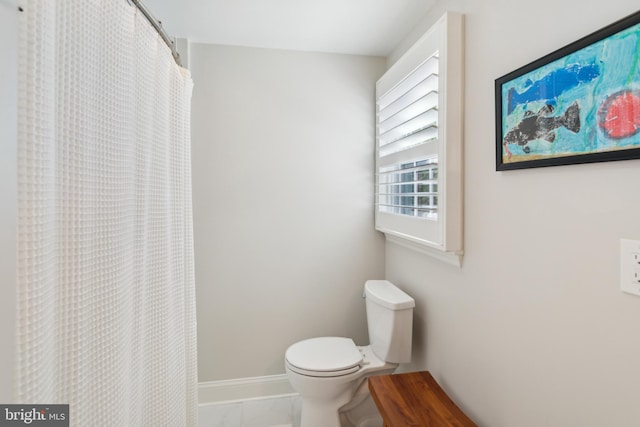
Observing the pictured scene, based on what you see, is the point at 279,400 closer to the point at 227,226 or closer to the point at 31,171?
the point at 227,226

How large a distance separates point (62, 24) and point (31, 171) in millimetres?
340

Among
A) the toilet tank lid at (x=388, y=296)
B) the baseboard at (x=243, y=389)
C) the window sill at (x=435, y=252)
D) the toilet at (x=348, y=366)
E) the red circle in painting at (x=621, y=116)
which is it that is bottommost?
the baseboard at (x=243, y=389)

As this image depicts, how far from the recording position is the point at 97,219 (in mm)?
772

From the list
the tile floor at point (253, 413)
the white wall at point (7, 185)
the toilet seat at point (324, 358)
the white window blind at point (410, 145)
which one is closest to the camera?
the white wall at point (7, 185)

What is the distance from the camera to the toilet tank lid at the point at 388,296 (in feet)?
5.34

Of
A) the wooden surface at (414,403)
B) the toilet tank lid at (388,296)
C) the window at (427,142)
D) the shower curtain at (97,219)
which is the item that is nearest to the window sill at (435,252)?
the window at (427,142)

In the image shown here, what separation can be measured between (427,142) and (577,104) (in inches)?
27.6

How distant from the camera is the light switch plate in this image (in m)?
0.72

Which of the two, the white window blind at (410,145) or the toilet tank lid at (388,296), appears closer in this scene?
the white window blind at (410,145)

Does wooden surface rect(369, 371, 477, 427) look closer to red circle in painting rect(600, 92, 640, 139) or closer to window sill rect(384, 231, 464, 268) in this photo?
window sill rect(384, 231, 464, 268)

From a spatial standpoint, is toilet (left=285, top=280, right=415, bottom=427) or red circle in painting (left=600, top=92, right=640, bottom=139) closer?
red circle in painting (left=600, top=92, right=640, bottom=139)

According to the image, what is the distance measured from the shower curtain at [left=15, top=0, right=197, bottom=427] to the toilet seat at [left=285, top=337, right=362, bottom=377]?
60cm

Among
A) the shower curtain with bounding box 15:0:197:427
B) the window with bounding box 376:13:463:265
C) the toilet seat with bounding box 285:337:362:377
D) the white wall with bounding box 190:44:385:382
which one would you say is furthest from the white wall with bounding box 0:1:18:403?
the window with bounding box 376:13:463:265

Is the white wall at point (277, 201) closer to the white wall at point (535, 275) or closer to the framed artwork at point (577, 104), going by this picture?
the white wall at point (535, 275)
